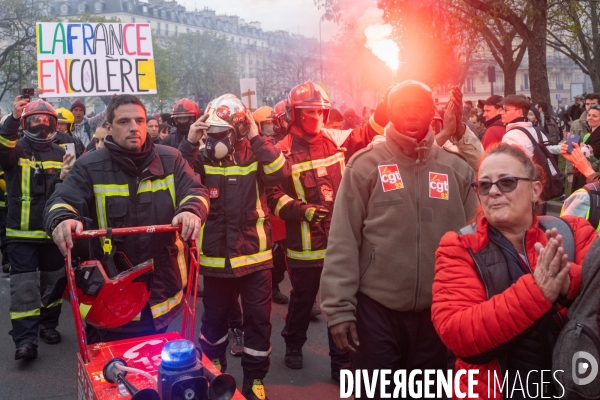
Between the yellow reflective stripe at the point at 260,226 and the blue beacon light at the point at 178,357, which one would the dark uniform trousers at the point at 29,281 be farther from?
the blue beacon light at the point at 178,357

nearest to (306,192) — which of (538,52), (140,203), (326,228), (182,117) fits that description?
(326,228)

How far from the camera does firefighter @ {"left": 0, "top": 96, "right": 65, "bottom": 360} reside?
20.6 ft

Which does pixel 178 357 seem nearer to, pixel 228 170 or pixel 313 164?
pixel 228 170

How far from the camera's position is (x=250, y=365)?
5.13 m

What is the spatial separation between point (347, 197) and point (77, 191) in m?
1.60

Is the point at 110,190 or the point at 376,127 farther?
the point at 376,127

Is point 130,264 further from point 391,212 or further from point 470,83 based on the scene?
point 470,83

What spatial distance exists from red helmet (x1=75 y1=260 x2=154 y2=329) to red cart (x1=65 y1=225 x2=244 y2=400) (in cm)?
7

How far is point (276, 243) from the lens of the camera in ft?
26.0

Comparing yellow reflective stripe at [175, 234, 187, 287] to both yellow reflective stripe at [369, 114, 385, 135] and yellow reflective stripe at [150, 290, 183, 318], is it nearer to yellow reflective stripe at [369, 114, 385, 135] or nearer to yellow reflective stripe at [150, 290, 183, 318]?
Answer: yellow reflective stripe at [150, 290, 183, 318]

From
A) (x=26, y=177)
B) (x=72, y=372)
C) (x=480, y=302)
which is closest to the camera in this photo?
(x=480, y=302)

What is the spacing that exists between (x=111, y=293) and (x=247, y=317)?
65.7 inches

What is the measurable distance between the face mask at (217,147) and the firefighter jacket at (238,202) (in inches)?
4.5

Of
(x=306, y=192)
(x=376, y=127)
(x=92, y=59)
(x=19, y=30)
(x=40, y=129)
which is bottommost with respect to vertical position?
(x=306, y=192)
